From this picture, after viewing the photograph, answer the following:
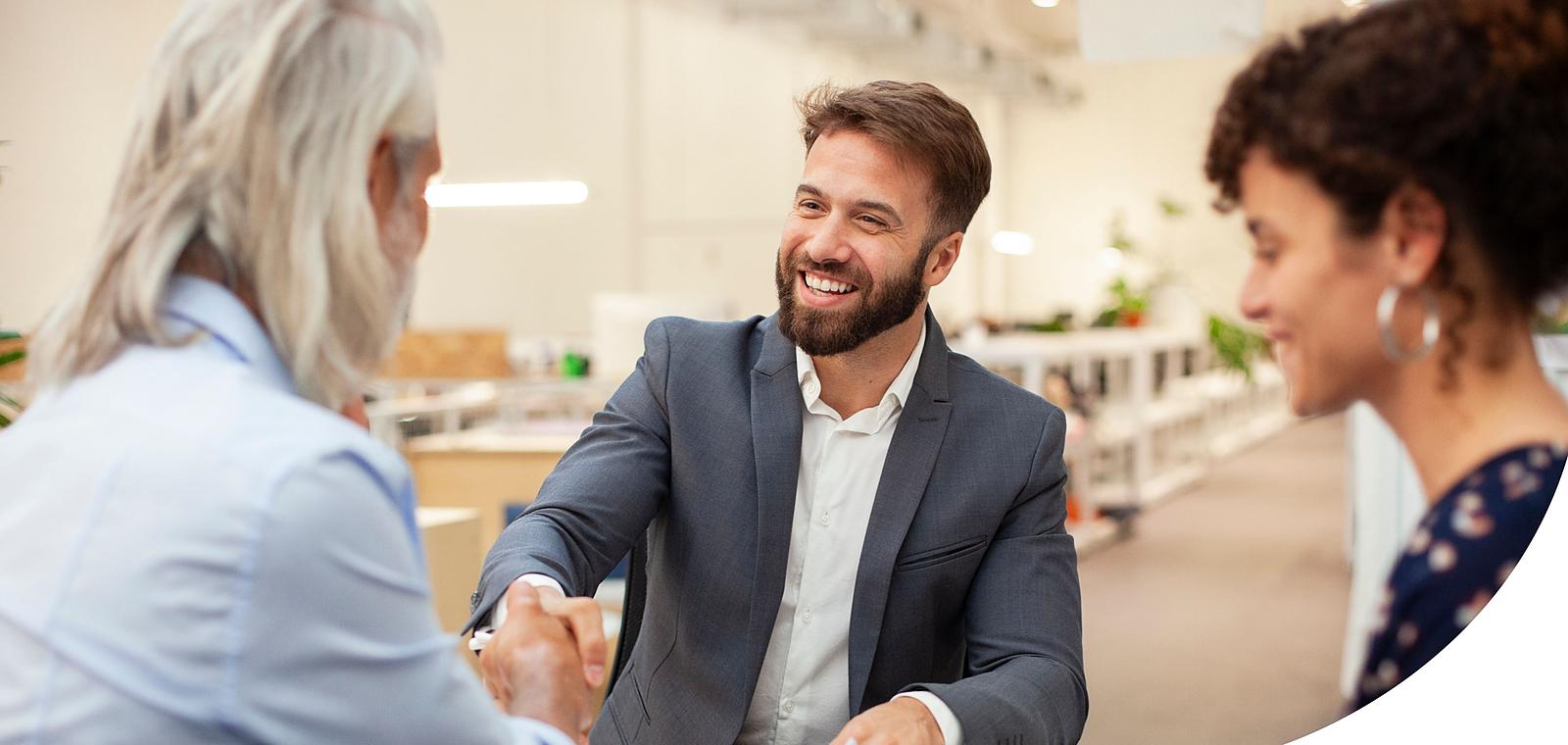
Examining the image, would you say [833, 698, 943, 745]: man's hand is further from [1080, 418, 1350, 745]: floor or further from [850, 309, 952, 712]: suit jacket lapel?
[1080, 418, 1350, 745]: floor

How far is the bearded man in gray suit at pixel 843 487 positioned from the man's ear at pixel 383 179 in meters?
0.60

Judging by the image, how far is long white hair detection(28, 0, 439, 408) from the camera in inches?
32.0

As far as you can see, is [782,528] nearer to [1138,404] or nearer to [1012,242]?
[1138,404]

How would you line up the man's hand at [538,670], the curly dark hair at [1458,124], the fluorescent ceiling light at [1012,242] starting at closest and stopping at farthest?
1. the curly dark hair at [1458,124]
2. the man's hand at [538,670]
3. the fluorescent ceiling light at [1012,242]

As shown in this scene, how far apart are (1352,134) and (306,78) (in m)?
0.63

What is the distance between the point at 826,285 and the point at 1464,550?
0.86 metres

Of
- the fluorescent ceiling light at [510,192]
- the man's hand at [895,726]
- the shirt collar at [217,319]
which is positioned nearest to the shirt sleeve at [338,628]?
the shirt collar at [217,319]

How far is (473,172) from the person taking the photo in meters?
11.0

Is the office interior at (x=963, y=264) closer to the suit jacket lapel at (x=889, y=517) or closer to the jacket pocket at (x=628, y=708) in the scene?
the suit jacket lapel at (x=889, y=517)

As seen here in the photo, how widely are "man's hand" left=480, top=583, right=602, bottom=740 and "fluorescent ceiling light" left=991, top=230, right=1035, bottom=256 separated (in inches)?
449

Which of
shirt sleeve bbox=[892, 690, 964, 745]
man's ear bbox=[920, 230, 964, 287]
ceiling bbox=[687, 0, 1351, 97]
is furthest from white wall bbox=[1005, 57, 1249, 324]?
shirt sleeve bbox=[892, 690, 964, 745]

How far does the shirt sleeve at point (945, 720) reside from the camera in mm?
1311

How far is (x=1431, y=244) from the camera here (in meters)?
0.75

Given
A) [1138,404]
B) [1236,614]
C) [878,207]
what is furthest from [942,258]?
[1138,404]
